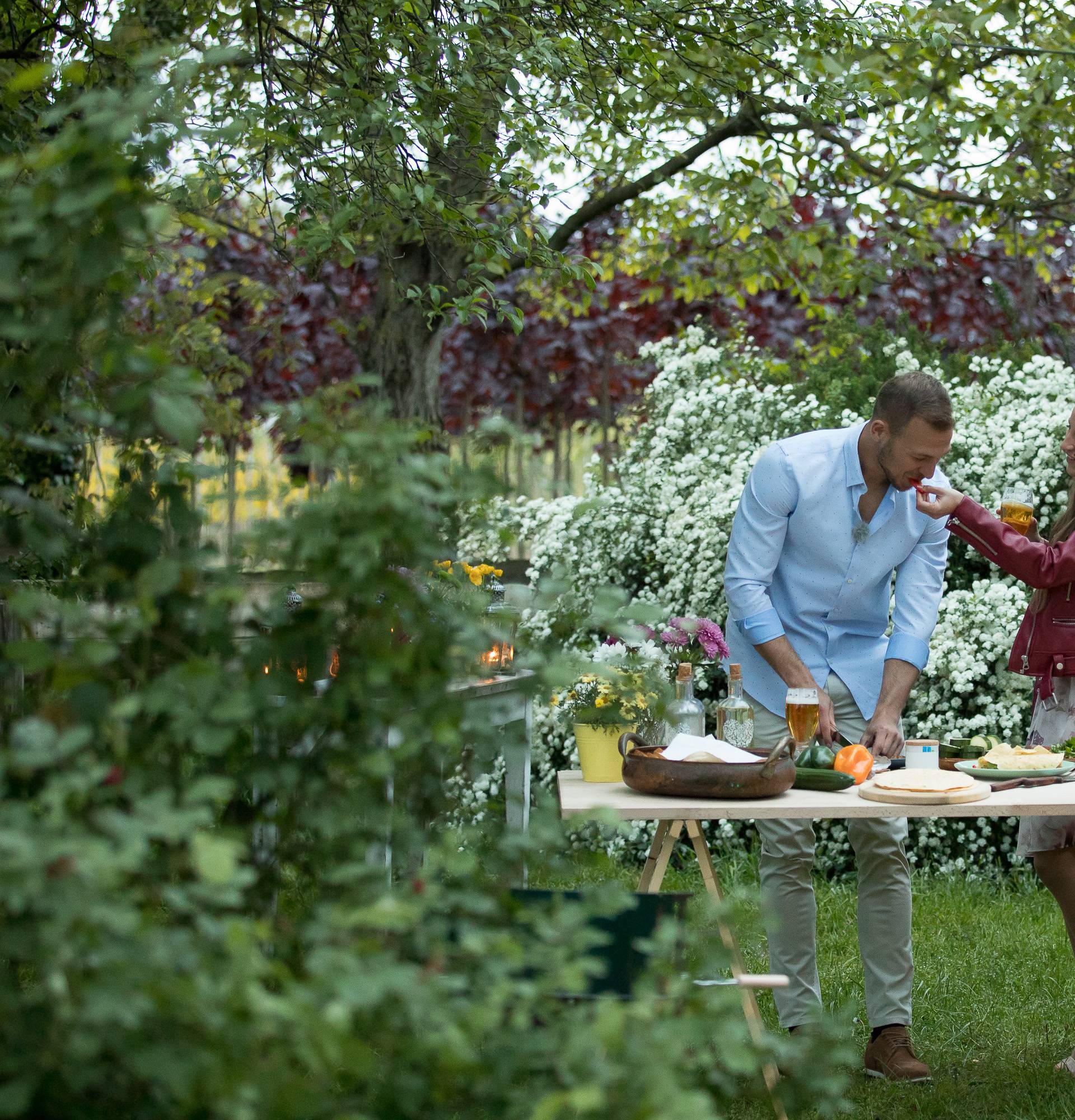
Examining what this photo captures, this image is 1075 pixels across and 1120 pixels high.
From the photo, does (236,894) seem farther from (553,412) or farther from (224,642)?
(553,412)

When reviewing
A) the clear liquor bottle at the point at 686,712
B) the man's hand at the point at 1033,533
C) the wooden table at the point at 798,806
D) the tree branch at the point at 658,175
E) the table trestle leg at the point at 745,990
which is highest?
the tree branch at the point at 658,175

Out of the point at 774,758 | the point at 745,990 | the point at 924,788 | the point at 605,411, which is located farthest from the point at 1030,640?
the point at 605,411

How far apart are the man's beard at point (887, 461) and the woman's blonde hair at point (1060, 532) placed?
1.45 ft

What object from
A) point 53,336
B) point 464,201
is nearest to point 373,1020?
point 53,336

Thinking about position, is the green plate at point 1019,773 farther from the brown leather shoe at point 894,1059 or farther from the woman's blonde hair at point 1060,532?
the brown leather shoe at point 894,1059

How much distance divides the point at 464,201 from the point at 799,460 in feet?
4.31

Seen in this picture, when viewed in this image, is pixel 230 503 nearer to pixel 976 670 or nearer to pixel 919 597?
pixel 919 597

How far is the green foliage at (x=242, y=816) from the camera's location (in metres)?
1.11

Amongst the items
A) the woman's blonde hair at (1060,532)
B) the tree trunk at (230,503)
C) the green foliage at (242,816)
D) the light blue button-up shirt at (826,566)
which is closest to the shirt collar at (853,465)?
the light blue button-up shirt at (826,566)

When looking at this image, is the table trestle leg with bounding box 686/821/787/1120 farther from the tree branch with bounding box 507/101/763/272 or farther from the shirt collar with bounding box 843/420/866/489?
the tree branch with bounding box 507/101/763/272

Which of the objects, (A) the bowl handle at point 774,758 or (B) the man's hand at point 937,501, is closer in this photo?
(A) the bowl handle at point 774,758

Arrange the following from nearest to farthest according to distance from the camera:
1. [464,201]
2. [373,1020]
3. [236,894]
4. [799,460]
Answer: [236,894] → [373,1020] → [799,460] → [464,201]

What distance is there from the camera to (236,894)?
1.12 meters

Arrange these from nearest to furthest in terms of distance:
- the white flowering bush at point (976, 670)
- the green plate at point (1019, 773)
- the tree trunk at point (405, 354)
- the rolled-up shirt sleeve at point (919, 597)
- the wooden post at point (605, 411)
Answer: the green plate at point (1019, 773)
the rolled-up shirt sleeve at point (919, 597)
the white flowering bush at point (976, 670)
the tree trunk at point (405, 354)
the wooden post at point (605, 411)
